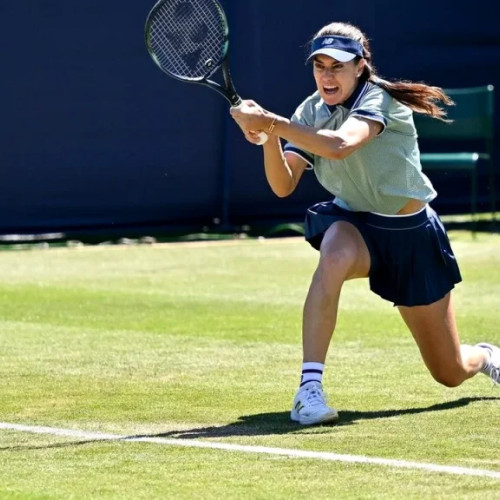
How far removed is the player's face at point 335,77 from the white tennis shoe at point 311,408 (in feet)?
3.97

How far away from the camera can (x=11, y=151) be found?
1392 centimetres

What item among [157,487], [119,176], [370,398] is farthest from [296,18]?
[157,487]

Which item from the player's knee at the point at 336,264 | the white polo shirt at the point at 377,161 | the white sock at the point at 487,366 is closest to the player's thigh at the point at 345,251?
the player's knee at the point at 336,264

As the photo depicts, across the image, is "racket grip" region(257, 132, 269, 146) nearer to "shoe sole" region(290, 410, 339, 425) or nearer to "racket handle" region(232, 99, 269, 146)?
"racket handle" region(232, 99, 269, 146)

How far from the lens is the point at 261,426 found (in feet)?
20.0

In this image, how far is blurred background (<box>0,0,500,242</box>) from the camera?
14.0m

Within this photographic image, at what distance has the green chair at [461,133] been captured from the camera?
14.6m

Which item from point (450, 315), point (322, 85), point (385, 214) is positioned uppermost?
point (322, 85)

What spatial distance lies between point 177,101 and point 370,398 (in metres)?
8.25

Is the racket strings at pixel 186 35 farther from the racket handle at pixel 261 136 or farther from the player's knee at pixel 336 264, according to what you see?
the player's knee at pixel 336 264

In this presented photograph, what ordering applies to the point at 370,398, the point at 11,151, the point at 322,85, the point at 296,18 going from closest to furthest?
the point at 322,85, the point at 370,398, the point at 11,151, the point at 296,18

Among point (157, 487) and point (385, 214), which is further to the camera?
point (385, 214)

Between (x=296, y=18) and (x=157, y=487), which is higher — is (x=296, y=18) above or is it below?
above

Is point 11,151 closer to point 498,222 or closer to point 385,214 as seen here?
point 498,222
